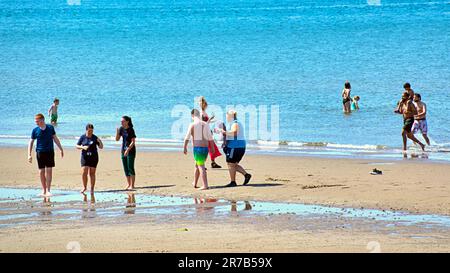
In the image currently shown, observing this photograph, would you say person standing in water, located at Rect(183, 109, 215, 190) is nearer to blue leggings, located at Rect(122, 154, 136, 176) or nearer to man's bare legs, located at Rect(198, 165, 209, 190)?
man's bare legs, located at Rect(198, 165, 209, 190)

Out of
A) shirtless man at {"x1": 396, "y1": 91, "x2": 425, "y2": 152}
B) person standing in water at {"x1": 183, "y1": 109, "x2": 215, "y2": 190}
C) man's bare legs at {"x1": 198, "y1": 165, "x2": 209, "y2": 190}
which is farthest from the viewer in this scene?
shirtless man at {"x1": 396, "y1": 91, "x2": 425, "y2": 152}

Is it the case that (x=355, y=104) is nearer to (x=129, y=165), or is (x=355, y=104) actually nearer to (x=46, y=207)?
(x=129, y=165)

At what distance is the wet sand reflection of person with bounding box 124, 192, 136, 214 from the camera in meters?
14.5

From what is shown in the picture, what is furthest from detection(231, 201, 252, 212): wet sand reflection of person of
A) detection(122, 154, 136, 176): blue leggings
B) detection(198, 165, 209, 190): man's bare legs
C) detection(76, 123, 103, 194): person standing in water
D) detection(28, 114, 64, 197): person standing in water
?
detection(28, 114, 64, 197): person standing in water

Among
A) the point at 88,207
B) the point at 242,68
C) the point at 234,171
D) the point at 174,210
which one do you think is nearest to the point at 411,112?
the point at 234,171

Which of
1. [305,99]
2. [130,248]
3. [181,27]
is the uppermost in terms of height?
[181,27]

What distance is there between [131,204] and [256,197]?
2.13 m

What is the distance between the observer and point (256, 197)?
15719 mm

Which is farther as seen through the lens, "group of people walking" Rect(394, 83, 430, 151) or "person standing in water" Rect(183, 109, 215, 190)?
"group of people walking" Rect(394, 83, 430, 151)

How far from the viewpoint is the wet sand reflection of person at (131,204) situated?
569 inches

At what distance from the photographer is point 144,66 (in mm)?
67562
